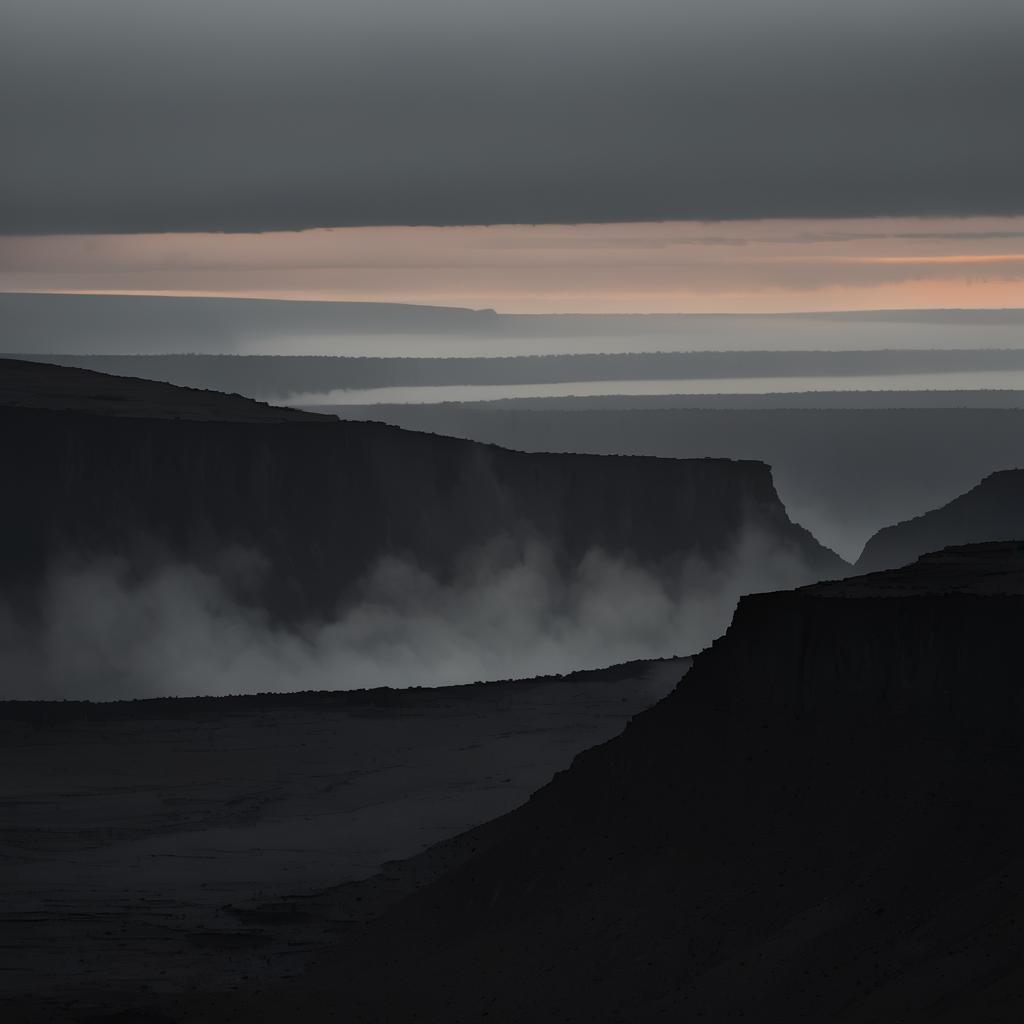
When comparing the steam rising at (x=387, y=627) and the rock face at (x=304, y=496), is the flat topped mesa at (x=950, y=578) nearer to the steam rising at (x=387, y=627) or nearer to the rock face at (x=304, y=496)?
the steam rising at (x=387, y=627)

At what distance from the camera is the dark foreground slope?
50969 mm

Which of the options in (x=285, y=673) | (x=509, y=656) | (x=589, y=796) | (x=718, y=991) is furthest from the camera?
(x=509, y=656)

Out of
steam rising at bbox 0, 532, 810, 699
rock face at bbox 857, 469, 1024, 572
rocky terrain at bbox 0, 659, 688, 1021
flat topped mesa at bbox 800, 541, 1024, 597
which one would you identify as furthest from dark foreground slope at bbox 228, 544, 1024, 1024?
rock face at bbox 857, 469, 1024, 572

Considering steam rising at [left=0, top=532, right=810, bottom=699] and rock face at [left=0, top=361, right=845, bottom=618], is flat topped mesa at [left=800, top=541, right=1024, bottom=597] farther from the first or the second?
rock face at [left=0, top=361, right=845, bottom=618]

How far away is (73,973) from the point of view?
67.3 metres

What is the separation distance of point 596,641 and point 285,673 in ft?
82.5

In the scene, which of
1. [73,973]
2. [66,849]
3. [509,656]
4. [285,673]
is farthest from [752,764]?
[509,656]

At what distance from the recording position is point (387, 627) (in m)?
161

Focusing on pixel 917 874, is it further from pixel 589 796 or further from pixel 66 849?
pixel 66 849

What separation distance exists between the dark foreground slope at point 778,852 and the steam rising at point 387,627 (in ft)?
271

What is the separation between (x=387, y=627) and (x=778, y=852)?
10545cm

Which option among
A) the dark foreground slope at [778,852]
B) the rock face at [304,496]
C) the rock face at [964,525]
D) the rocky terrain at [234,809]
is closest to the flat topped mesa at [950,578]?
the dark foreground slope at [778,852]

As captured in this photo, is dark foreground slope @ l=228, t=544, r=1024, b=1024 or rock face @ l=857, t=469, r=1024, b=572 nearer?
dark foreground slope @ l=228, t=544, r=1024, b=1024

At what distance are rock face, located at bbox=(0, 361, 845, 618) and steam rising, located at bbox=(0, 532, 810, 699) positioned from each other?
103 cm
